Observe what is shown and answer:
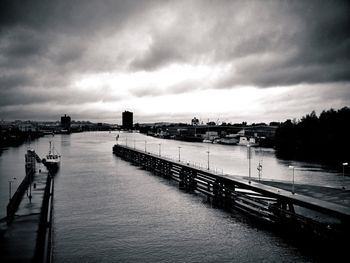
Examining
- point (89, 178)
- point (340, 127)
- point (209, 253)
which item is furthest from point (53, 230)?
point (340, 127)

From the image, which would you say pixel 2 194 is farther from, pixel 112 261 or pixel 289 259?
pixel 289 259

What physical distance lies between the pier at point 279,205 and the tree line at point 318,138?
5241 centimetres

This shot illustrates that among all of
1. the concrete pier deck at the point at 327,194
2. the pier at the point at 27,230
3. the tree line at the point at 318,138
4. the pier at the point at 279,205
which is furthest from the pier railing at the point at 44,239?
the tree line at the point at 318,138

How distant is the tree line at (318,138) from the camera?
82.3m

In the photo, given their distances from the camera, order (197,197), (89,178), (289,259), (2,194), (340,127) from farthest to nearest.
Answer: (340,127) → (89,178) → (2,194) → (197,197) → (289,259)

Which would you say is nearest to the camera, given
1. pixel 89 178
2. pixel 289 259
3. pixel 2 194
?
pixel 289 259

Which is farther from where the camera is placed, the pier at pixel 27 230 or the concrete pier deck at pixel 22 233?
the pier at pixel 27 230

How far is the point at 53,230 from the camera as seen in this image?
19.8 m

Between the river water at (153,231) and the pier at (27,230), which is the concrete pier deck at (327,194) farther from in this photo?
the pier at (27,230)

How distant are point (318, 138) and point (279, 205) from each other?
257 ft

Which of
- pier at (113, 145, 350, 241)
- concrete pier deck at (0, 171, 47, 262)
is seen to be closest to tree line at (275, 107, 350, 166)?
pier at (113, 145, 350, 241)

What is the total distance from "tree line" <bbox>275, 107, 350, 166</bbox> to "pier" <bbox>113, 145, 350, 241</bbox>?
172 ft

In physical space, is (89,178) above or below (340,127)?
below

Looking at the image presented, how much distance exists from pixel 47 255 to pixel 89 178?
28954mm
